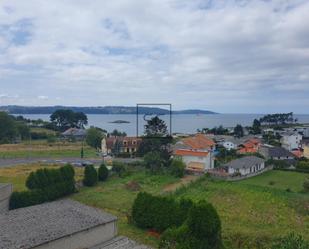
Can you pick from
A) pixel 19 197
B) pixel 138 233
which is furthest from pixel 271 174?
pixel 19 197

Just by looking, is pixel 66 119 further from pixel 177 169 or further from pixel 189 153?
pixel 177 169

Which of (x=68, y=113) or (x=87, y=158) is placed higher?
(x=68, y=113)

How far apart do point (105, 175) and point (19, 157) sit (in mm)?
20244

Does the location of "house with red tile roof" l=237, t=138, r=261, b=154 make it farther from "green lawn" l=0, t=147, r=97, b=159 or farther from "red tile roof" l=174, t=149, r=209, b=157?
"green lawn" l=0, t=147, r=97, b=159

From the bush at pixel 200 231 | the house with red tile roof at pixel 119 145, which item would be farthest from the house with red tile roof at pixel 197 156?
the bush at pixel 200 231

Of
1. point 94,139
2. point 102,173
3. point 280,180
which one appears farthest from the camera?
point 94,139

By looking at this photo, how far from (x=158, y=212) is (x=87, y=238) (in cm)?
455

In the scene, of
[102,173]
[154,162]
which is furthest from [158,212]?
[154,162]

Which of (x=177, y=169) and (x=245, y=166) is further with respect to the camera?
(x=245, y=166)

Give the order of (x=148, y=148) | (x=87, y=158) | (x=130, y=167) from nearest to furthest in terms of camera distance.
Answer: (x=130, y=167) → (x=148, y=148) → (x=87, y=158)

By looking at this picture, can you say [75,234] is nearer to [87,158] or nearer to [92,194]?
[92,194]

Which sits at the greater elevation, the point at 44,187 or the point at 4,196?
the point at 4,196

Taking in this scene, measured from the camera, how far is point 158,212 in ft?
65.6

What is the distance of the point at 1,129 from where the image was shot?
6925 cm
